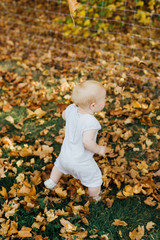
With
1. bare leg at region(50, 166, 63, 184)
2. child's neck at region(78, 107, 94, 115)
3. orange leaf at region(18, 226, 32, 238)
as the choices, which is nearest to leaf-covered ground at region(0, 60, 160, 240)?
orange leaf at region(18, 226, 32, 238)

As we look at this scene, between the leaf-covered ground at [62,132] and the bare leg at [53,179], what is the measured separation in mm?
75

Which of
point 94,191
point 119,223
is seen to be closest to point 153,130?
point 94,191

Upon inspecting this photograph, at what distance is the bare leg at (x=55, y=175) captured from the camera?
8.35 ft

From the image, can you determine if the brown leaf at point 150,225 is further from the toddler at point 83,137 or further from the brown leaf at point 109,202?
the toddler at point 83,137

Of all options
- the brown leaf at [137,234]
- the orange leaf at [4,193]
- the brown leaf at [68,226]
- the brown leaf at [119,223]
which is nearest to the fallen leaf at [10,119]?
the orange leaf at [4,193]

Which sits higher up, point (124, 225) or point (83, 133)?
point (83, 133)

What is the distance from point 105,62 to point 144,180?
250cm

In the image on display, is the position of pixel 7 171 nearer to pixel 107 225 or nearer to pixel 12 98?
pixel 107 225

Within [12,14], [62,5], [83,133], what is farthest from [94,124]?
[12,14]

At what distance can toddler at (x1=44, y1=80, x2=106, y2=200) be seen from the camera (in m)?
2.10

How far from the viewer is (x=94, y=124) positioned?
213 centimetres

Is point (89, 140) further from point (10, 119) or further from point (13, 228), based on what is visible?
point (10, 119)

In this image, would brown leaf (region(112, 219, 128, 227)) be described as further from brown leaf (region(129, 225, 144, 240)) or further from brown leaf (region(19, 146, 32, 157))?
brown leaf (region(19, 146, 32, 157))

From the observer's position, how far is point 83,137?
7.07ft
